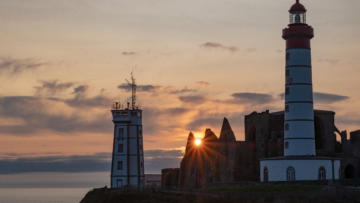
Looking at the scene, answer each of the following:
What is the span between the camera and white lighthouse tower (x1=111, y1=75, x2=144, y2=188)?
89062 mm

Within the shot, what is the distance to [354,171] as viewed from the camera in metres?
74.0

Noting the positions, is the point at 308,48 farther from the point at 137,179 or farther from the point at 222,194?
the point at 137,179

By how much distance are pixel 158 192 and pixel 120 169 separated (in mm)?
19100

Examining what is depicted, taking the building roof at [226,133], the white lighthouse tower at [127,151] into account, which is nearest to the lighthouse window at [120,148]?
the white lighthouse tower at [127,151]

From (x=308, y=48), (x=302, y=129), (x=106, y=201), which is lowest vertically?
(x=106, y=201)

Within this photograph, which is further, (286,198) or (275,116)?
(275,116)

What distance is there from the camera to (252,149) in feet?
267

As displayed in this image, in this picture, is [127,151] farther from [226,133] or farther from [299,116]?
[299,116]

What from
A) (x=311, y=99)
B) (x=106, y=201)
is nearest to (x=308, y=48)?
(x=311, y=99)

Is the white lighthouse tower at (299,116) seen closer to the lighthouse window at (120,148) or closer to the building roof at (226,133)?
the building roof at (226,133)

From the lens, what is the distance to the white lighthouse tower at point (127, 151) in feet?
292

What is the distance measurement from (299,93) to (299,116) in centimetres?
214

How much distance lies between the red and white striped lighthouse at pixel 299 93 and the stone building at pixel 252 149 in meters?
7.93

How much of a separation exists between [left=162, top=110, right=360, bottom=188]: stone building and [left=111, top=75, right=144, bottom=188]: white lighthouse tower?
6680 millimetres
